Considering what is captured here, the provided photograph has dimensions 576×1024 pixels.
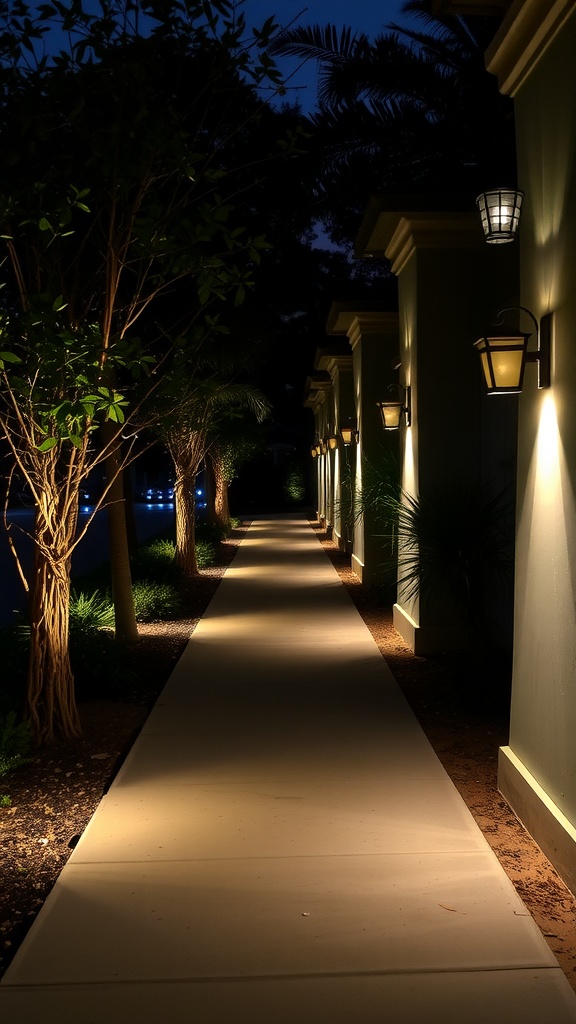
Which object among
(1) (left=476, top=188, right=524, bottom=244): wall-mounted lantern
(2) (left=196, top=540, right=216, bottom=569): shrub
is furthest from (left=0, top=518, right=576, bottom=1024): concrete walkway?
(2) (left=196, top=540, right=216, bottom=569): shrub

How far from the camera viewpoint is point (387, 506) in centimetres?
930

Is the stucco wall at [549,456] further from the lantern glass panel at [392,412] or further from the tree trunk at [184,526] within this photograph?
the tree trunk at [184,526]

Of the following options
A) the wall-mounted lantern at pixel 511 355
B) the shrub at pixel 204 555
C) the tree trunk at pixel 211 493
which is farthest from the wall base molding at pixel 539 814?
the tree trunk at pixel 211 493

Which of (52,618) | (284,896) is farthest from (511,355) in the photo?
(52,618)

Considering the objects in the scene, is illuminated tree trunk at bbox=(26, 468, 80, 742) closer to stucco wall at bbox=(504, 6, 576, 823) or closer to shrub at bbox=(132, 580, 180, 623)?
stucco wall at bbox=(504, 6, 576, 823)

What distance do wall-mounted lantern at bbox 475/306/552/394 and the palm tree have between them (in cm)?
1030

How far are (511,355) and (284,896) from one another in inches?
110

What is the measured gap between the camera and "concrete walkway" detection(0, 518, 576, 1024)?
343 cm

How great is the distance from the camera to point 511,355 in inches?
201

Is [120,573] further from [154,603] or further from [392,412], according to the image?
[392,412]

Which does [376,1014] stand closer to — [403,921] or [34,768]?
[403,921]

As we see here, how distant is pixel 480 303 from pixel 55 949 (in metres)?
7.73

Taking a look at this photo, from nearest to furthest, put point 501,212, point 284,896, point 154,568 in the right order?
point 284,896 → point 501,212 → point 154,568

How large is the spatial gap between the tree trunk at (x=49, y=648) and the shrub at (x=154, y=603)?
5.36 meters
